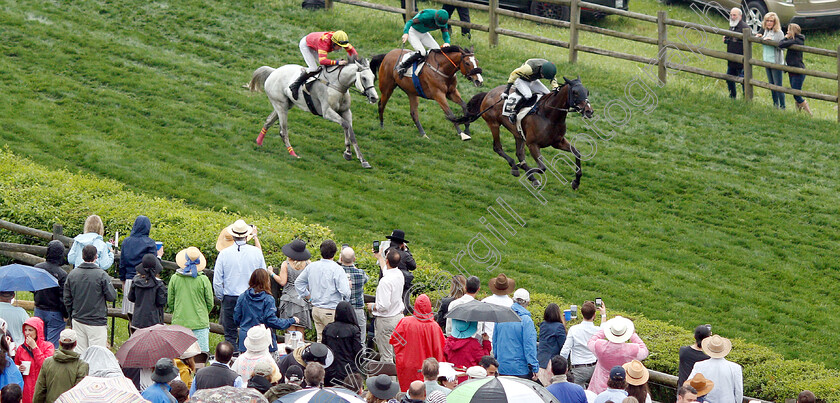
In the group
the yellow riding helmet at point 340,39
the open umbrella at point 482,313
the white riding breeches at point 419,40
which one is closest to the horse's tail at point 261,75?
the yellow riding helmet at point 340,39

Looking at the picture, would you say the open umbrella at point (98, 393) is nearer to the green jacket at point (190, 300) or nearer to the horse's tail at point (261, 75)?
the green jacket at point (190, 300)

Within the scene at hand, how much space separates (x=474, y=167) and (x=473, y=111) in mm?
1046

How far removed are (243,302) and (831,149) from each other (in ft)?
43.4

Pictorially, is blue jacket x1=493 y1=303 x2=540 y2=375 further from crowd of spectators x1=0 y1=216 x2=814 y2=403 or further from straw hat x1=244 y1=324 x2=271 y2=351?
straw hat x1=244 y1=324 x2=271 y2=351

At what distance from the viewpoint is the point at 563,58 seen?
22.4m

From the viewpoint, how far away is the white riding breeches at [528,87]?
16.1 metres

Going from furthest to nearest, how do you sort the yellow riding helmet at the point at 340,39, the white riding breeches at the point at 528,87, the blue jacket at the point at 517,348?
the yellow riding helmet at the point at 340,39, the white riding breeches at the point at 528,87, the blue jacket at the point at 517,348

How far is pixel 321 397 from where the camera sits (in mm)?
6508

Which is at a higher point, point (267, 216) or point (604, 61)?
point (604, 61)

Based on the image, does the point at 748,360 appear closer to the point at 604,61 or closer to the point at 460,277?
the point at 460,277

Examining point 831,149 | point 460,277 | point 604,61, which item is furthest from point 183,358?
point 604,61

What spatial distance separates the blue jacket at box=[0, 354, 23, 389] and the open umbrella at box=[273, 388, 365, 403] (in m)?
2.19

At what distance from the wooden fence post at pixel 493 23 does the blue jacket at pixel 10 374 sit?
53.9 ft

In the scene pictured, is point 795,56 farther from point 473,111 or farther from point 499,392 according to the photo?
point 499,392
